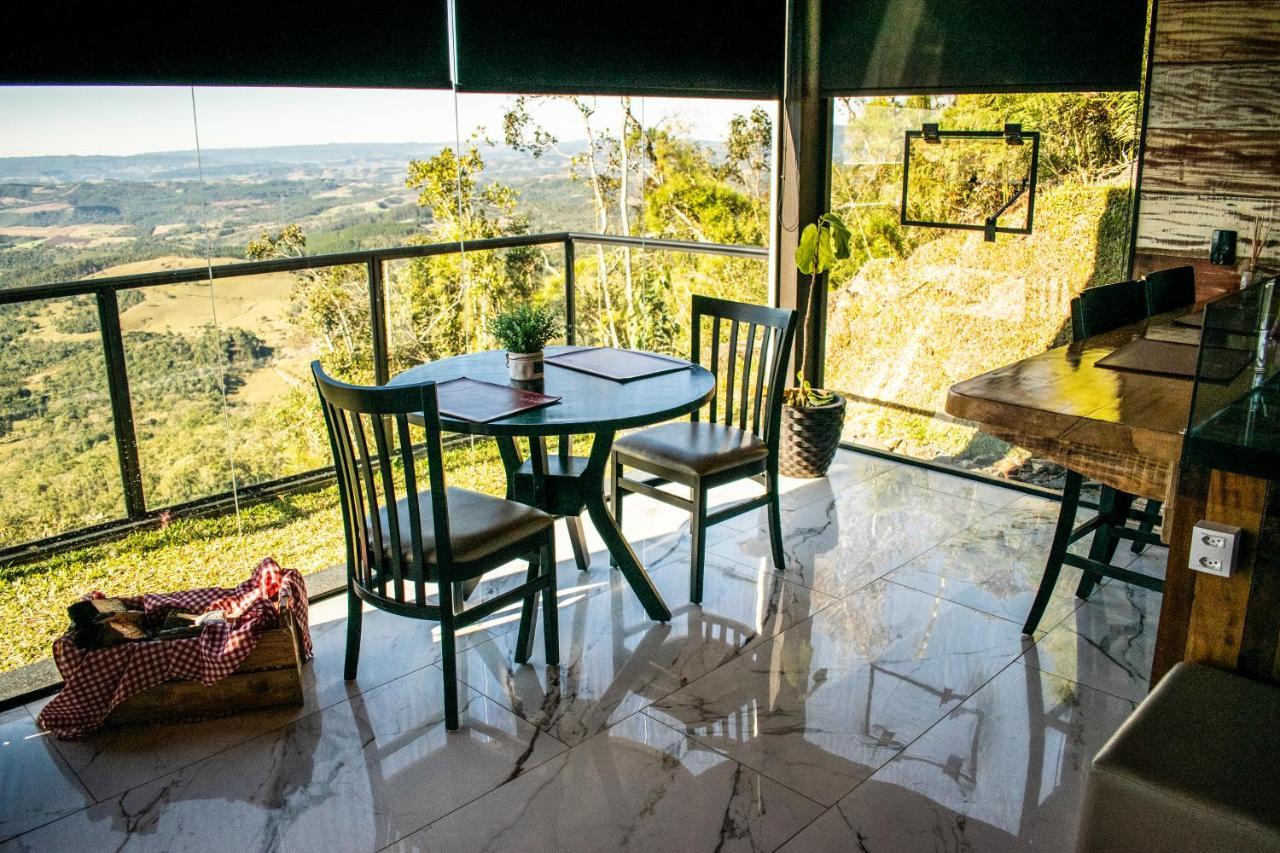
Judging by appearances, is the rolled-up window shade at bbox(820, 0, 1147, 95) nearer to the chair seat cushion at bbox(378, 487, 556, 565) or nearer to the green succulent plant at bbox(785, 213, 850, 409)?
the green succulent plant at bbox(785, 213, 850, 409)

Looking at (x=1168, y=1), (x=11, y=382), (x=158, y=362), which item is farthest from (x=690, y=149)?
(x=11, y=382)

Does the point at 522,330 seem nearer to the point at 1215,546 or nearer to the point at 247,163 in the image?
the point at 247,163

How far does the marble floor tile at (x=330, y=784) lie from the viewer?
2.39 metres

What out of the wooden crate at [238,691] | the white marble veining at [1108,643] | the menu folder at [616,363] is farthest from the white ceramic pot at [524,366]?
the white marble veining at [1108,643]

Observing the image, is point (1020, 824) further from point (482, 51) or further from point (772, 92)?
point (772, 92)

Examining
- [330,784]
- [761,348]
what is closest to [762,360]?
[761,348]

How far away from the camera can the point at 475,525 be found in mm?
2939

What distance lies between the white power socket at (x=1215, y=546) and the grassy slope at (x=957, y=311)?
7.93 feet

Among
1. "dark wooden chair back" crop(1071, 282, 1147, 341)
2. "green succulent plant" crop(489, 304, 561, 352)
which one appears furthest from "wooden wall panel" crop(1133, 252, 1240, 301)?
"green succulent plant" crop(489, 304, 561, 352)

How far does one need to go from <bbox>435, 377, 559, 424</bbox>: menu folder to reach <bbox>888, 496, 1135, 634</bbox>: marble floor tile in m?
1.51

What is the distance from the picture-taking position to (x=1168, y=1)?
377 cm

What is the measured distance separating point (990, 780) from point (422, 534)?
1.60 metres

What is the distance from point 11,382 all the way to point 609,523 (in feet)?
6.20

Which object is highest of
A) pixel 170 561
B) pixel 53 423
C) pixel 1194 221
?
pixel 1194 221
